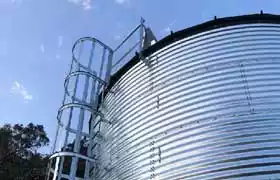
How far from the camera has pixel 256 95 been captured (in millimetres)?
10070

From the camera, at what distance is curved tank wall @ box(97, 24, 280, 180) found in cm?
922

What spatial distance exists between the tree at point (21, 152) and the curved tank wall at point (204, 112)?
9.98m

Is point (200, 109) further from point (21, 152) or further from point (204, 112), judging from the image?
Answer: point (21, 152)

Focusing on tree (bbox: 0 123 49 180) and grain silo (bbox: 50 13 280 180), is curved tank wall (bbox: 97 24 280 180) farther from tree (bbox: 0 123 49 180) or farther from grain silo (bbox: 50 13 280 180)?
tree (bbox: 0 123 49 180)

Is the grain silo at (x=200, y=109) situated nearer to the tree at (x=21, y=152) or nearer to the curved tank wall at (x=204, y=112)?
the curved tank wall at (x=204, y=112)

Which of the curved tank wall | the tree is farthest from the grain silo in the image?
the tree

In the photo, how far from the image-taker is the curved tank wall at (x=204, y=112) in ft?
30.3

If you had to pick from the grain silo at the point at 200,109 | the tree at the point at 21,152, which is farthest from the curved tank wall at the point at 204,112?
the tree at the point at 21,152

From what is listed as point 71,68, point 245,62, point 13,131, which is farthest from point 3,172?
point 245,62

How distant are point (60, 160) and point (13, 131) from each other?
39.2ft

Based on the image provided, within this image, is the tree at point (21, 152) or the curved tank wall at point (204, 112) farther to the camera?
the tree at point (21, 152)

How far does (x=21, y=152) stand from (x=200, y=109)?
51.5 ft

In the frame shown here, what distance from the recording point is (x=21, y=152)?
2270 centimetres

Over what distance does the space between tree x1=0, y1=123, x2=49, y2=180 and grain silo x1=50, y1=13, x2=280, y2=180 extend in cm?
905
